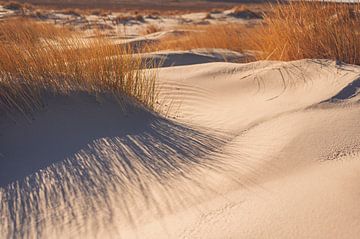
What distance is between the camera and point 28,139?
3.54 meters

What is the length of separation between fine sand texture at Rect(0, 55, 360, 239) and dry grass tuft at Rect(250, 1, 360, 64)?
1.68 ft

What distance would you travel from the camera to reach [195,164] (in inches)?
126

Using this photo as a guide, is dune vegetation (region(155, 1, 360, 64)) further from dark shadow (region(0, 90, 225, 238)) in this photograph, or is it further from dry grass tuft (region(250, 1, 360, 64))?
dark shadow (region(0, 90, 225, 238))

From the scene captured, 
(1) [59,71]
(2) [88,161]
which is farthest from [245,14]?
(2) [88,161]

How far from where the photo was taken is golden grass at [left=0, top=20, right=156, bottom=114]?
12.8ft

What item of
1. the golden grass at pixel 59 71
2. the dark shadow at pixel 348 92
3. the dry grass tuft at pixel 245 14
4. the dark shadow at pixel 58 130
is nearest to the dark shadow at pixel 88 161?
the dark shadow at pixel 58 130

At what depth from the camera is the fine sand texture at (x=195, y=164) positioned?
2.39 metres

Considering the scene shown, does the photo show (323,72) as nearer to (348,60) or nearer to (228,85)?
(348,60)

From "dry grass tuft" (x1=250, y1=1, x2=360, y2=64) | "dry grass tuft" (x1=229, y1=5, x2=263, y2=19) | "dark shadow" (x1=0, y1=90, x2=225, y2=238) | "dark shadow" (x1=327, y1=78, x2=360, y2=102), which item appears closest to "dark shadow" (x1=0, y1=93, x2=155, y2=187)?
"dark shadow" (x1=0, y1=90, x2=225, y2=238)

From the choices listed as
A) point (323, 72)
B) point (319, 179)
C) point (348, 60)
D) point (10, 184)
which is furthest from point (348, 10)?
point (10, 184)

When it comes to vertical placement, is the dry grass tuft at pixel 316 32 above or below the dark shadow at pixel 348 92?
above

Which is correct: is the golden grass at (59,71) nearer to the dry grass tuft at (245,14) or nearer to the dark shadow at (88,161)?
the dark shadow at (88,161)

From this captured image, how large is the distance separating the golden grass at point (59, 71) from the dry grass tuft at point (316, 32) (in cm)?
210

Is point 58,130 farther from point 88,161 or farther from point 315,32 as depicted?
point 315,32
